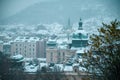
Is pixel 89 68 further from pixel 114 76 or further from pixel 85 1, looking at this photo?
pixel 85 1

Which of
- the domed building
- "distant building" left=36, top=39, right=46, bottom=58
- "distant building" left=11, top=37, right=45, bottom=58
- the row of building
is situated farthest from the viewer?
"distant building" left=36, top=39, right=46, bottom=58

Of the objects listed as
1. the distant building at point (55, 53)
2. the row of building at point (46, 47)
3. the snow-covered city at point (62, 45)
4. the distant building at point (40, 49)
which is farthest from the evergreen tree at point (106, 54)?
the distant building at point (40, 49)

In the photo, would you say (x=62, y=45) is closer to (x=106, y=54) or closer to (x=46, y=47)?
(x=46, y=47)

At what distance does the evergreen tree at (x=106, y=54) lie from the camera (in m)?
2.94

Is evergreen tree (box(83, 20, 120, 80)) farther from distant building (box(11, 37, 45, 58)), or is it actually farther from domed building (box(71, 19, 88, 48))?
distant building (box(11, 37, 45, 58))

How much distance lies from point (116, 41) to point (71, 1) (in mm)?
73678

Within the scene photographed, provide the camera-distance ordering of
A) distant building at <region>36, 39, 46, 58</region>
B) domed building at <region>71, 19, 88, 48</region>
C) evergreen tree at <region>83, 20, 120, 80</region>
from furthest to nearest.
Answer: distant building at <region>36, 39, 46, 58</region>
domed building at <region>71, 19, 88, 48</region>
evergreen tree at <region>83, 20, 120, 80</region>

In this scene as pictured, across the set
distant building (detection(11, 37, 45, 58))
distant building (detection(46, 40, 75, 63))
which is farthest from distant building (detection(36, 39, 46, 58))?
distant building (detection(46, 40, 75, 63))

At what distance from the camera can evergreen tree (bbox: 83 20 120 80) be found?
9.65 ft

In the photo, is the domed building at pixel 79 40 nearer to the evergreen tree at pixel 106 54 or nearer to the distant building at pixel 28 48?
the distant building at pixel 28 48

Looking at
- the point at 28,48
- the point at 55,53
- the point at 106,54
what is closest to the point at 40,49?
the point at 28,48

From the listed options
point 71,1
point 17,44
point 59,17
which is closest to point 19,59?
point 17,44

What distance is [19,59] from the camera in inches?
598

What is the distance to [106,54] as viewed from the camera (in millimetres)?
3006
